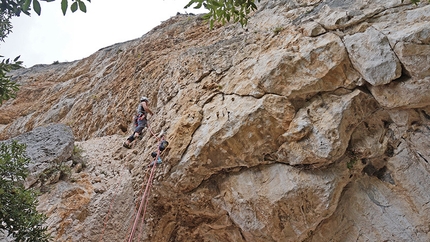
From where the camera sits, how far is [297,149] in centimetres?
479

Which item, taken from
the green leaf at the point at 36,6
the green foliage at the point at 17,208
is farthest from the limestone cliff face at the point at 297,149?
the green leaf at the point at 36,6

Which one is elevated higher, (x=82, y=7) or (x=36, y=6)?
(x=36, y=6)

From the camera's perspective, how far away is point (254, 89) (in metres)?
5.35

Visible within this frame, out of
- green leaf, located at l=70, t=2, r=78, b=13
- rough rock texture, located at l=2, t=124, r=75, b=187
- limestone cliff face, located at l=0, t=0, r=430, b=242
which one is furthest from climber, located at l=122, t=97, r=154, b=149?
green leaf, located at l=70, t=2, r=78, b=13

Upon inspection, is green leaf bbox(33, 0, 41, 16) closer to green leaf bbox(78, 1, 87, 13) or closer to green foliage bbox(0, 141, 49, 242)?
green leaf bbox(78, 1, 87, 13)

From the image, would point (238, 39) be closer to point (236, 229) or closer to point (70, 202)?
point (236, 229)

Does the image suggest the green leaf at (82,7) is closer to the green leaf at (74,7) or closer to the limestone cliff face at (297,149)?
the green leaf at (74,7)

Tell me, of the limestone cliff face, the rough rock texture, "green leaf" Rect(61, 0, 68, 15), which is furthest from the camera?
the rough rock texture

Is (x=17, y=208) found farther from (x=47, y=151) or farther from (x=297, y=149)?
(x=297, y=149)

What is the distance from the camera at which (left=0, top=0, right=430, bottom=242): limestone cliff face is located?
14.8 ft

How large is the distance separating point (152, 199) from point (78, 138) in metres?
5.67

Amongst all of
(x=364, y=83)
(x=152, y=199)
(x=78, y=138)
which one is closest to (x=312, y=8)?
(x=364, y=83)

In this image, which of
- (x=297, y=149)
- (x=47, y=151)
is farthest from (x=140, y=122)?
(x=297, y=149)

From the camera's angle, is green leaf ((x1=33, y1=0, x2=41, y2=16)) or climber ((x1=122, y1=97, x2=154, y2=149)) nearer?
green leaf ((x1=33, y1=0, x2=41, y2=16))
